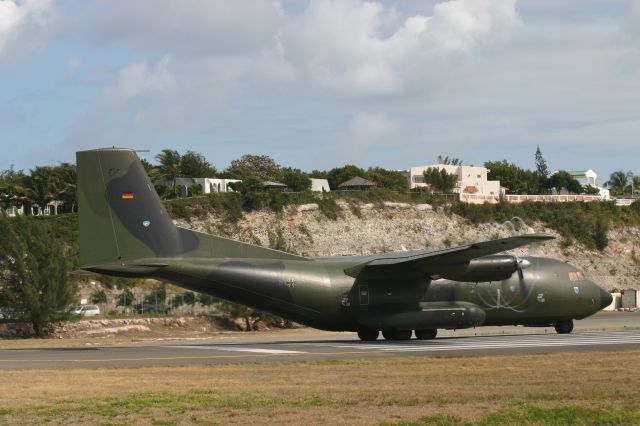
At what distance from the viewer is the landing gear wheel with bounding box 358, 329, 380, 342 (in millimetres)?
33753

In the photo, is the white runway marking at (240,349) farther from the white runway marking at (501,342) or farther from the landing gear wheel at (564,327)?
the landing gear wheel at (564,327)

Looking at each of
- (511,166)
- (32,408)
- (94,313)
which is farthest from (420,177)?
(32,408)

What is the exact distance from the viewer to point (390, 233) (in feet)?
287

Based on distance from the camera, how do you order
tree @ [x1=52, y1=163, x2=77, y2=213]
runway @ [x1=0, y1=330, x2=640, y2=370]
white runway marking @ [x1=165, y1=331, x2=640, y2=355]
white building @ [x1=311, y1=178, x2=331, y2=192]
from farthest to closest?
1. white building @ [x1=311, y1=178, x2=331, y2=192]
2. tree @ [x1=52, y1=163, x2=77, y2=213]
3. white runway marking @ [x1=165, y1=331, x2=640, y2=355]
4. runway @ [x1=0, y1=330, x2=640, y2=370]

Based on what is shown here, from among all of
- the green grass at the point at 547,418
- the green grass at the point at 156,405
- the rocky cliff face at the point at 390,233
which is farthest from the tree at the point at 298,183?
the green grass at the point at 547,418

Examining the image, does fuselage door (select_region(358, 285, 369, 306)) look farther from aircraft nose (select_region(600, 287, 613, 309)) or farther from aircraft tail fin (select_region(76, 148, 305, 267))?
aircraft nose (select_region(600, 287, 613, 309))

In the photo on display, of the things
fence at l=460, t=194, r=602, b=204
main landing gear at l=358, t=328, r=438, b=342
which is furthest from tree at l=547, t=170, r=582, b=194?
main landing gear at l=358, t=328, r=438, b=342

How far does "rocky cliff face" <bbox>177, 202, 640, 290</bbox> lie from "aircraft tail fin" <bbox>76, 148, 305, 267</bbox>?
49112 millimetres

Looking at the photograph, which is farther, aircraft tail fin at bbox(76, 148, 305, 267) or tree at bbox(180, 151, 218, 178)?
tree at bbox(180, 151, 218, 178)

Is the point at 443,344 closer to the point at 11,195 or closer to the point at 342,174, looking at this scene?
the point at 11,195

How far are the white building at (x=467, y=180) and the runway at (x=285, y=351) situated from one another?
3048 inches

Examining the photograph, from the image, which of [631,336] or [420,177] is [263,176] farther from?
[631,336]

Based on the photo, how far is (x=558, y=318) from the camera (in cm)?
3631

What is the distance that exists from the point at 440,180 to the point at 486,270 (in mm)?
83649
